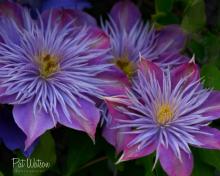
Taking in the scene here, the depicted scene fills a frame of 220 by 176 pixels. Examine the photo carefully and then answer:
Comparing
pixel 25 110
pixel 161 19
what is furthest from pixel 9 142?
pixel 161 19

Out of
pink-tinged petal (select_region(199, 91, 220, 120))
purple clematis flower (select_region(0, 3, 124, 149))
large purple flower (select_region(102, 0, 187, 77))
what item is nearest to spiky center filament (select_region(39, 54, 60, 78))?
purple clematis flower (select_region(0, 3, 124, 149))

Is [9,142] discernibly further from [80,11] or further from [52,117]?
[80,11]

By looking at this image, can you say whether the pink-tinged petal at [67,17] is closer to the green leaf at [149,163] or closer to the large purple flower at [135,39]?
the large purple flower at [135,39]

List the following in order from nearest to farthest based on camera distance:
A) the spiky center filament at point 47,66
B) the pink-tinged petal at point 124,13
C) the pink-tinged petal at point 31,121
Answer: the pink-tinged petal at point 31,121
the spiky center filament at point 47,66
the pink-tinged petal at point 124,13

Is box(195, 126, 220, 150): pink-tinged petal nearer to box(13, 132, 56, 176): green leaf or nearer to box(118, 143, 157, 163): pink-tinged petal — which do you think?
box(118, 143, 157, 163): pink-tinged petal

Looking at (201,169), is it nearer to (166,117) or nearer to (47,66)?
(166,117)

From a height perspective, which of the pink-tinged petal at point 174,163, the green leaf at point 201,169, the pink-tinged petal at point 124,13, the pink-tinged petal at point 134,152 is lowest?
the green leaf at point 201,169

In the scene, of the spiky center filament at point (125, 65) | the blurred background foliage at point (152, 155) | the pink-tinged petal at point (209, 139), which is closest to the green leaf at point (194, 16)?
the blurred background foliage at point (152, 155)
